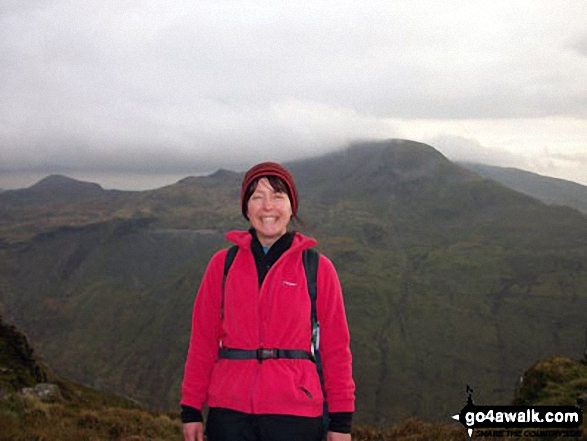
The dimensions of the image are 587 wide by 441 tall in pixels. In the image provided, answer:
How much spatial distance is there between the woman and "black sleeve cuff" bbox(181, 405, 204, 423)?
0.04 ft

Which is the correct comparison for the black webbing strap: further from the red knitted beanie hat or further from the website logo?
the website logo

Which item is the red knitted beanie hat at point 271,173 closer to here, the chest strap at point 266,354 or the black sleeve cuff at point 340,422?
the chest strap at point 266,354

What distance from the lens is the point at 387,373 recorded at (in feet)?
625

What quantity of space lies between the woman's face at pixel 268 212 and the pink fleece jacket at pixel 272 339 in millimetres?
199

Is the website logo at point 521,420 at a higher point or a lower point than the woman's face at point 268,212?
lower

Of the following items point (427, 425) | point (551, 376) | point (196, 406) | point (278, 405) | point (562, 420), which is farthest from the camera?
point (551, 376)

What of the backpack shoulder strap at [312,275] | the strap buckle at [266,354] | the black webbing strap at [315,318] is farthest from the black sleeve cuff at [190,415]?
the backpack shoulder strap at [312,275]

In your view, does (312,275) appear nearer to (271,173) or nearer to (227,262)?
(227,262)

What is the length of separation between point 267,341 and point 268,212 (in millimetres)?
1376

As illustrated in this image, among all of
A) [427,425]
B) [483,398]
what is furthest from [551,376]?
[483,398]

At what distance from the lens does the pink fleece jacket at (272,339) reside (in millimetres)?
4801

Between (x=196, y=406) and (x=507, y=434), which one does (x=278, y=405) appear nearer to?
(x=196, y=406)

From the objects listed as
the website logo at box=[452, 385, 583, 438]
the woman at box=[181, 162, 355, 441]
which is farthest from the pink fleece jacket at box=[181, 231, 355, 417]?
the website logo at box=[452, 385, 583, 438]

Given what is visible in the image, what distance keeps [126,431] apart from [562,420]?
9.76m
